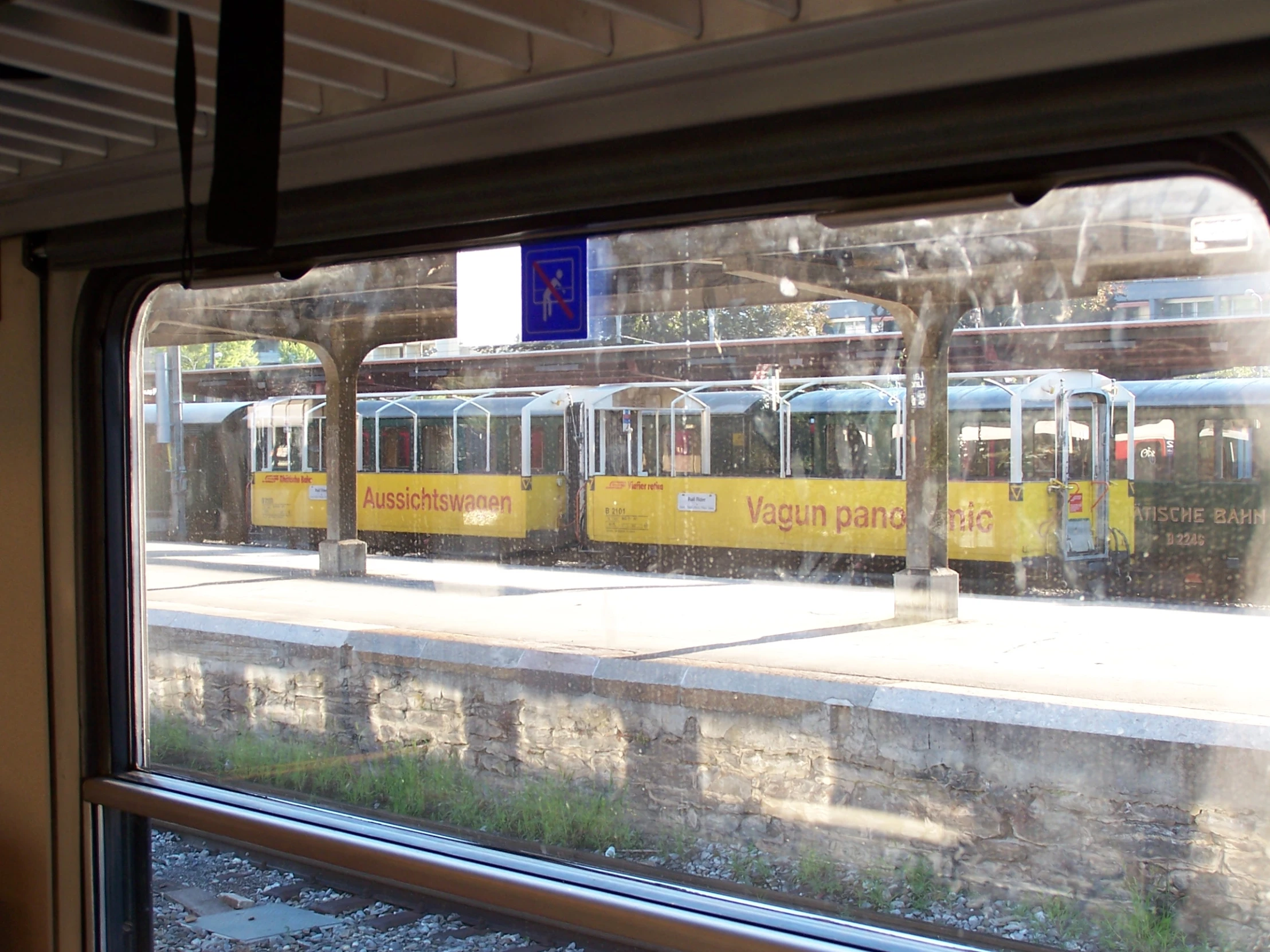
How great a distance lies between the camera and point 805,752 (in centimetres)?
391

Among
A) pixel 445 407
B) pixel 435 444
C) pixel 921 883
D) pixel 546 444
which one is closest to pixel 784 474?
pixel 546 444

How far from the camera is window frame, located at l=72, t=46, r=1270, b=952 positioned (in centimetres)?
152

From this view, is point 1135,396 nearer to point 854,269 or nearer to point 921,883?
point 854,269

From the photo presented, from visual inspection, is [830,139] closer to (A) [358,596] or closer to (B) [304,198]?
(B) [304,198]

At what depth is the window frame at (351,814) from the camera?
59.8 inches

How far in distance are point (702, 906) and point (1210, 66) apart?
143 centimetres

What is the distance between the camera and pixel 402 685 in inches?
162

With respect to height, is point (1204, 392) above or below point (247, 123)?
below

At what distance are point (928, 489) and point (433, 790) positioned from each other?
206 cm

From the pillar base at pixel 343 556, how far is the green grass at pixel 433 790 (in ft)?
2.20

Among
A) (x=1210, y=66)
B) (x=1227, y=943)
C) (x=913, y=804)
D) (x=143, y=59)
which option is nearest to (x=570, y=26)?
(x=143, y=59)

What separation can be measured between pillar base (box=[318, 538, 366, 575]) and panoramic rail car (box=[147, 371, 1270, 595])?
0.32ft

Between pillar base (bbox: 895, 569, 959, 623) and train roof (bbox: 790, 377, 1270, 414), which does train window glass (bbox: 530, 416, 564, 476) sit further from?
pillar base (bbox: 895, 569, 959, 623)

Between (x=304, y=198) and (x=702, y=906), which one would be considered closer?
(x=702, y=906)
